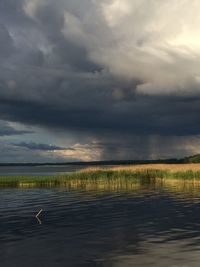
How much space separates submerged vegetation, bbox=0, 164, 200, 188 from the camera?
250 feet

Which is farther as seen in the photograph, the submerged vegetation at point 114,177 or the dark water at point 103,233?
the submerged vegetation at point 114,177

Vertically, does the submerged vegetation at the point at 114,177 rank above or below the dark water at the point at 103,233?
above

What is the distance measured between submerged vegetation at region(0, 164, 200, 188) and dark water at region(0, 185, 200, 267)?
23.2 m

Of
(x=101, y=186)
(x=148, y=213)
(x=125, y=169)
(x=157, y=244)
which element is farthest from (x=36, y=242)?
(x=125, y=169)

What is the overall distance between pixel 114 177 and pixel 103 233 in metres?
47.5

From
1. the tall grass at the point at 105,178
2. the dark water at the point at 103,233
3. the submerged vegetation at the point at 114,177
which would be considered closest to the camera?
the dark water at the point at 103,233

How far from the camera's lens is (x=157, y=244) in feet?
85.0

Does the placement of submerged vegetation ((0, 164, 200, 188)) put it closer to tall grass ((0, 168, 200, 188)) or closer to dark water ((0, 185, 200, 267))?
tall grass ((0, 168, 200, 188))

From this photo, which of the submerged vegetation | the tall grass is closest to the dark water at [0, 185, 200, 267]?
the submerged vegetation

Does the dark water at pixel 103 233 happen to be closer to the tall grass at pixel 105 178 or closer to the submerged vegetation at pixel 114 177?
the submerged vegetation at pixel 114 177

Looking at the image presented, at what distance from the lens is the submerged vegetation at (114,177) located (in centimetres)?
7625

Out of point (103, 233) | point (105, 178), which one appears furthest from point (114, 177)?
point (103, 233)

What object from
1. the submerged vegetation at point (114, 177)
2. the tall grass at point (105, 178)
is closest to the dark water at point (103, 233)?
the submerged vegetation at point (114, 177)

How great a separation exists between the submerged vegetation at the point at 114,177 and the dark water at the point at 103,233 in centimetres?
2319
